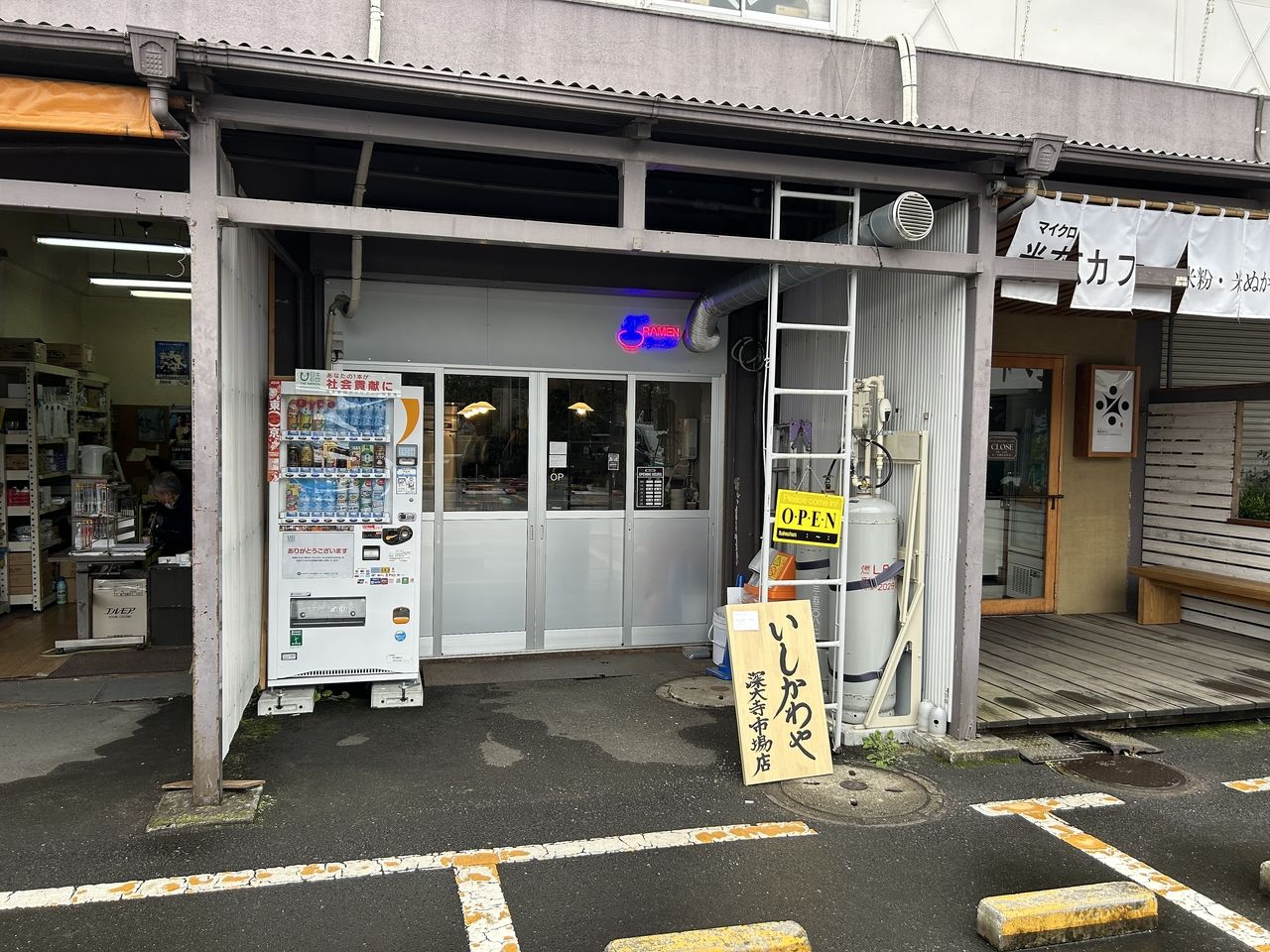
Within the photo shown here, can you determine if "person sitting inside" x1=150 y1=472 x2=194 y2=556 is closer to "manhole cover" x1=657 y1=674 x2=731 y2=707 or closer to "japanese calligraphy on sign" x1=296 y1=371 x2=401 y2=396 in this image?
"japanese calligraphy on sign" x1=296 y1=371 x2=401 y2=396

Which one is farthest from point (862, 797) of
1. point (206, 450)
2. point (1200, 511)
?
point (1200, 511)

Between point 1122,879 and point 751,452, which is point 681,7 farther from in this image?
point 1122,879

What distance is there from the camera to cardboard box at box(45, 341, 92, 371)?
9.76 metres

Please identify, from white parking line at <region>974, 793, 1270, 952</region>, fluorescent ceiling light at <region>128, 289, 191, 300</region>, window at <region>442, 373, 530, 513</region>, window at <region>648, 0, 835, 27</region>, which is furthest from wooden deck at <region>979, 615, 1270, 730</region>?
fluorescent ceiling light at <region>128, 289, 191, 300</region>

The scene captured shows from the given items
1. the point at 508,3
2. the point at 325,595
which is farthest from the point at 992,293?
the point at 325,595

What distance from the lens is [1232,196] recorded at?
6.70 m

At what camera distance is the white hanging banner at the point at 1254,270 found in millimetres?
5914

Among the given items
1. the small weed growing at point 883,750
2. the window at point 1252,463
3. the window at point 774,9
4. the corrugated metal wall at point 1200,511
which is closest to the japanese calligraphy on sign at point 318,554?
the small weed growing at point 883,750

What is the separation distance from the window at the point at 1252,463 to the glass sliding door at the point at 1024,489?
1.56 meters

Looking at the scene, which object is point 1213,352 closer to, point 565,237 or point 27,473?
point 565,237

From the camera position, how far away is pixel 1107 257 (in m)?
5.59

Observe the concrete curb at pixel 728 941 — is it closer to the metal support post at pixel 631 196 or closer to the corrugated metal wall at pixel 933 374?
the corrugated metal wall at pixel 933 374

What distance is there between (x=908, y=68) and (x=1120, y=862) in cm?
587

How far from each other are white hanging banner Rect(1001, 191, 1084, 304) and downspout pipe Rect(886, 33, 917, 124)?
192 centimetres
